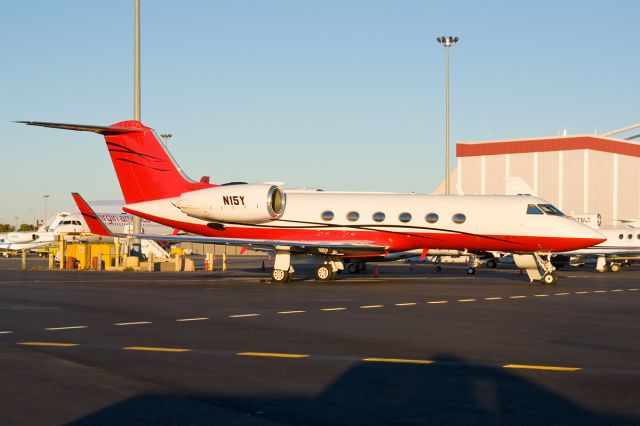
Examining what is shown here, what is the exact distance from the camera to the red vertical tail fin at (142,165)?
31.7 meters

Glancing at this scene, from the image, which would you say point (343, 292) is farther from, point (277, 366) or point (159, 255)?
point (159, 255)

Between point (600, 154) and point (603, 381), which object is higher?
point (600, 154)

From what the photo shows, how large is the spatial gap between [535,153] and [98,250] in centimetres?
4932

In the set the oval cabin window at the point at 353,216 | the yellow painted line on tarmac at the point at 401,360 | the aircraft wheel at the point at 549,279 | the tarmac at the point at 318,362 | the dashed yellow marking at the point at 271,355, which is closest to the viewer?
the tarmac at the point at 318,362

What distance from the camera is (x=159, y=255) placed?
166 feet

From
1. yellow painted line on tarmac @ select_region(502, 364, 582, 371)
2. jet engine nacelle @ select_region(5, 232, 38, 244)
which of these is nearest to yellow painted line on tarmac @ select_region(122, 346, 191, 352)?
yellow painted line on tarmac @ select_region(502, 364, 582, 371)

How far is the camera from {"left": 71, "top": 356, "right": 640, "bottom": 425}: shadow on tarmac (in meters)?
7.27

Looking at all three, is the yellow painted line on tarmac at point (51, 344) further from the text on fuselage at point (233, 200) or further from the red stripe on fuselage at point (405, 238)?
the red stripe on fuselage at point (405, 238)

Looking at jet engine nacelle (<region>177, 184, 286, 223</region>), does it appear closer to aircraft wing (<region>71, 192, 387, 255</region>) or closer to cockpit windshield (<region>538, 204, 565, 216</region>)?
aircraft wing (<region>71, 192, 387, 255</region>)

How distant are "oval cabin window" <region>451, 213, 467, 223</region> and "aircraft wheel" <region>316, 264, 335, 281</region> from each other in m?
5.40

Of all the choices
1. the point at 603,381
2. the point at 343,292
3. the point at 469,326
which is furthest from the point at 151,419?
the point at 343,292

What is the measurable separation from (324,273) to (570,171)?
52.6 metres

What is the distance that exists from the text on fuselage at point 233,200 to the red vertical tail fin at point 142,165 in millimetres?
1763

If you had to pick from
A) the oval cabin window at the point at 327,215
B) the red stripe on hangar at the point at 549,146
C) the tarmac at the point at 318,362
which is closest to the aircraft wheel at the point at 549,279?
the tarmac at the point at 318,362
